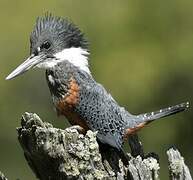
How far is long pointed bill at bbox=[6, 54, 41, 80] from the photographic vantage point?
210 inches

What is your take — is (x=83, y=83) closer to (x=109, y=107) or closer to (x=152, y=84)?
(x=109, y=107)

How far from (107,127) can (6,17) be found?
4746mm

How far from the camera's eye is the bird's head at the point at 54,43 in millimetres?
5395

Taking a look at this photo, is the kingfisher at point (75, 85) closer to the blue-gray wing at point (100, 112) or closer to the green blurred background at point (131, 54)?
the blue-gray wing at point (100, 112)

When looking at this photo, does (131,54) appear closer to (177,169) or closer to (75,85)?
(75,85)

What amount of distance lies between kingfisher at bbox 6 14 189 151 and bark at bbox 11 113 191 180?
0.55 meters

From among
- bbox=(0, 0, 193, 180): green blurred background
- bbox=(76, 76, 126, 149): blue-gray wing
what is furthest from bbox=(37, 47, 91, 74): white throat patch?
bbox=(0, 0, 193, 180): green blurred background

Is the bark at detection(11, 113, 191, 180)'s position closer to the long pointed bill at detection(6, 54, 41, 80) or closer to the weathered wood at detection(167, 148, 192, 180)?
the weathered wood at detection(167, 148, 192, 180)

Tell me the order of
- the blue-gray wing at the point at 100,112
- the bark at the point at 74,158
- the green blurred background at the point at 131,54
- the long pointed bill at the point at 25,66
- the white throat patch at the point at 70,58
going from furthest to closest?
the green blurred background at the point at 131,54 < the white throat patch at the point at 70,58 < the long pointed bill at the point at 25,66 < the blue-gray wing at the point at 100,112 < the bark at the point at 74,158

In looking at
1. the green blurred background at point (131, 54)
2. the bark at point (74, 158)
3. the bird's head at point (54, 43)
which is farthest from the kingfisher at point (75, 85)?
the green blurred background at point (131, 54)

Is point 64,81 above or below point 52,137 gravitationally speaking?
above

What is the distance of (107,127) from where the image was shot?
5.25 metres

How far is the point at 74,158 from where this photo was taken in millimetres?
4605

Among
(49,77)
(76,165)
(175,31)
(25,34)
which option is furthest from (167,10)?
(76,165)
